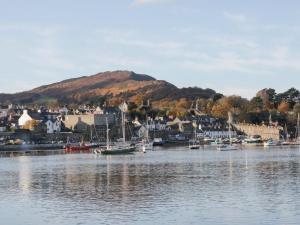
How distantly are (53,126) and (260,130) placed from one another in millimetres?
53082

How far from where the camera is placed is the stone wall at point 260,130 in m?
156

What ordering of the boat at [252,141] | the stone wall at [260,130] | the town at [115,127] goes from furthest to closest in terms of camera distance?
the stone wall at [260,130] → the boat at [252,141] → the town at [115,127]

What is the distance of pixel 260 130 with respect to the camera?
6299 inches

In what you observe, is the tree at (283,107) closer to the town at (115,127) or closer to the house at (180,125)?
the town at (115,127)

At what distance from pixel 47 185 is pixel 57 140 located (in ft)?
288

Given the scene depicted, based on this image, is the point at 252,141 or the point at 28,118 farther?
the point at 252,141

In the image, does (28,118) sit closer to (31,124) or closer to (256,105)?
(31,124)

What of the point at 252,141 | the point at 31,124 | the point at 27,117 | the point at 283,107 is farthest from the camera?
the point at 283,107

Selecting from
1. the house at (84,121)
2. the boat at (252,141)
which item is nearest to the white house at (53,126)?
the house at (84,121)

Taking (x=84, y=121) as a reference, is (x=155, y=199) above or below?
below

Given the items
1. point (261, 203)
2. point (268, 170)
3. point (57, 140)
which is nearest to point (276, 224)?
point (261, 203)

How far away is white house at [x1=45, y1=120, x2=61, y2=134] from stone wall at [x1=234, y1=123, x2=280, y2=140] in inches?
1956

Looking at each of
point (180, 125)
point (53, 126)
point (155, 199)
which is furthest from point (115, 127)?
point (155, 199)

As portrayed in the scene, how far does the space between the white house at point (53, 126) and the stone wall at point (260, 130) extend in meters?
49.7
